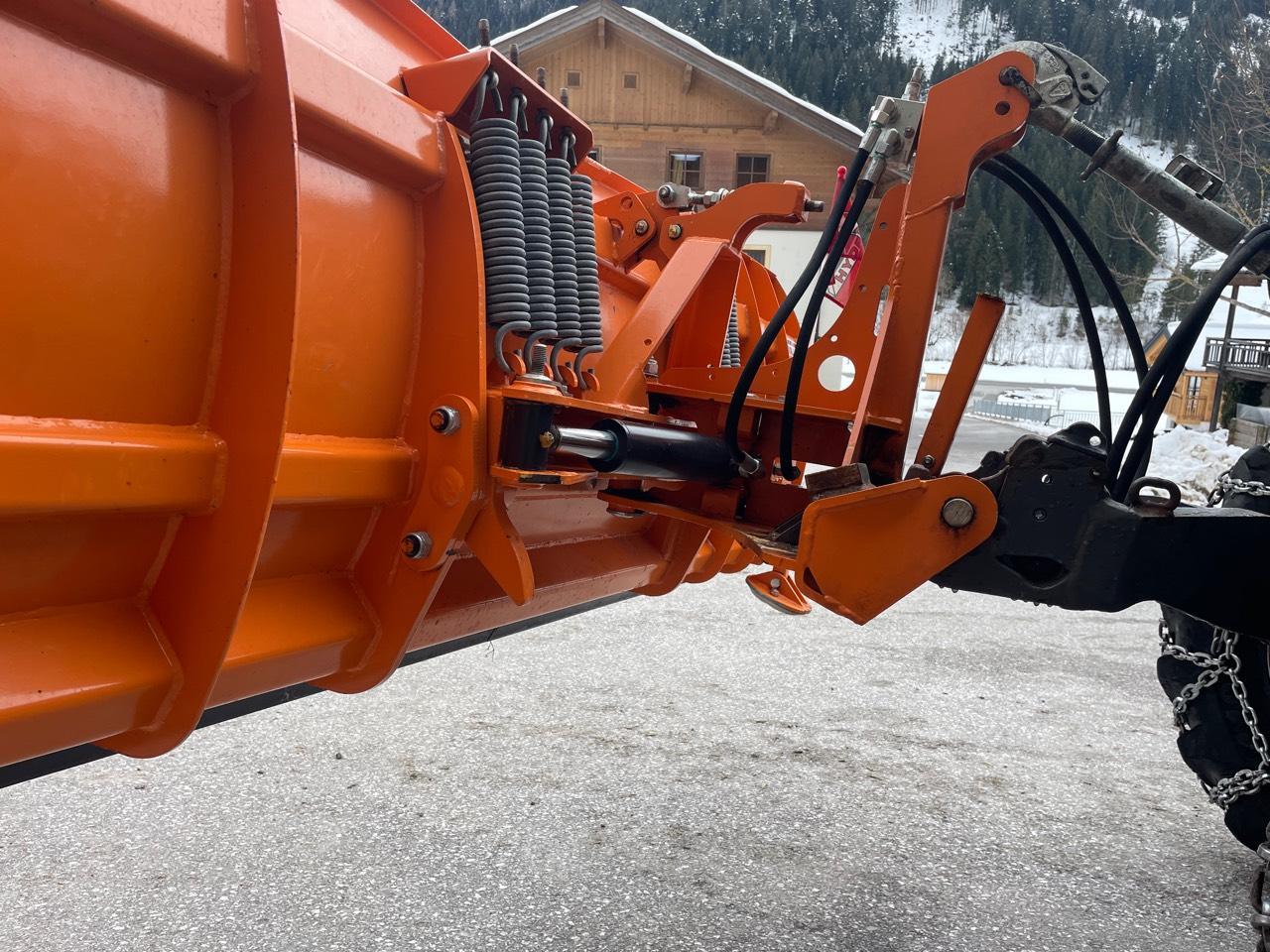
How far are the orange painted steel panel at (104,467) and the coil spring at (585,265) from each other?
3.14 feet

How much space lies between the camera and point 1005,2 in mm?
139625

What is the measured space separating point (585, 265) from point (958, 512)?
0.91 metres

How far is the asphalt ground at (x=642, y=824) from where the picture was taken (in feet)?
7.76

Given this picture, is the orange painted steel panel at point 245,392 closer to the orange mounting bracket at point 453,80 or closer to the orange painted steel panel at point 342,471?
the orange painted steel panel at point 342,471

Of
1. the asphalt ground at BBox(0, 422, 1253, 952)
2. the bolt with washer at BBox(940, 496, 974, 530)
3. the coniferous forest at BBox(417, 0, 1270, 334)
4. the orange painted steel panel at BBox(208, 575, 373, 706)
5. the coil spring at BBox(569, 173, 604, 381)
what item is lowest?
the asphalt ground at BBox(0, 422, 1253, 952)

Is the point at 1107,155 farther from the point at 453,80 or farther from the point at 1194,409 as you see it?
the point at 1194,409

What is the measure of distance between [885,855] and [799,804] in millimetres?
343

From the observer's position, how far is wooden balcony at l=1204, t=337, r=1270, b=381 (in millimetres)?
18562

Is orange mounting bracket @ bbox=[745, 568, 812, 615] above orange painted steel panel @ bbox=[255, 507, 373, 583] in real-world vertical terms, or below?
below

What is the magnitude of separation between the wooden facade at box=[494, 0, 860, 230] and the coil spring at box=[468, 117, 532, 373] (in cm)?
1714

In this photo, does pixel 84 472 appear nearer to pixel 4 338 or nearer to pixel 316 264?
pixel 4 338

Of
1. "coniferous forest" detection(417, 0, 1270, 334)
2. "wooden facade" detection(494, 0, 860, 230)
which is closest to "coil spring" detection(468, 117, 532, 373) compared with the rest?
"wooden facade" detection(494, 0, 860, 230)

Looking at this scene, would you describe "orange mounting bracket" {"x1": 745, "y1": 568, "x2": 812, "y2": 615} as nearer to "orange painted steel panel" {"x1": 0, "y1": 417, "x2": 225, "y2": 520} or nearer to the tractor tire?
the tractor tire

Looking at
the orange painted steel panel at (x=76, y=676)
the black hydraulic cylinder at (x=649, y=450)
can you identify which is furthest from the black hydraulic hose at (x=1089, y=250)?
the orange painted steel panel at (x=76, y=676)
